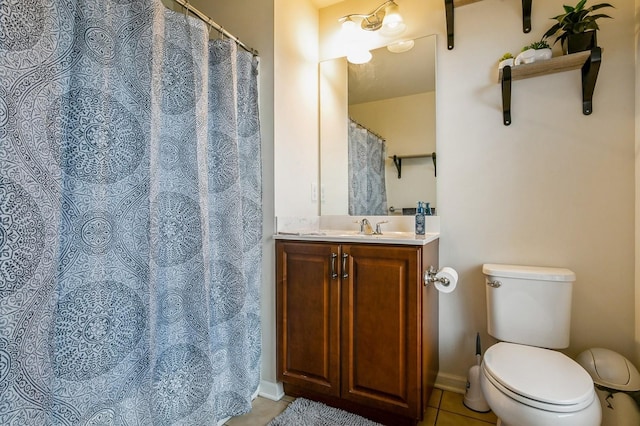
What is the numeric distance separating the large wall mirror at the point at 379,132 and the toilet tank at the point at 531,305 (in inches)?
24.1

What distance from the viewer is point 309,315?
1697mm

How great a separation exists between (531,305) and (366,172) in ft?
4.00

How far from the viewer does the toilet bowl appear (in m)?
1.06

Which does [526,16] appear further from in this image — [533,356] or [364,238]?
[533,356]

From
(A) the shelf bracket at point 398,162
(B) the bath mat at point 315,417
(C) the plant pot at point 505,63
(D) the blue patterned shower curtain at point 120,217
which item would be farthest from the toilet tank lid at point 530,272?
(D) the blue patterned shower curtain at point 120,217

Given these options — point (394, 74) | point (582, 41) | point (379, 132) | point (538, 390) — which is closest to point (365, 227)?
point (379, 132)

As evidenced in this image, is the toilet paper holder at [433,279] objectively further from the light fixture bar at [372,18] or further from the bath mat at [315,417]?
the light fixture bar at [372,18]

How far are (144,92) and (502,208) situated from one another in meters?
1.85

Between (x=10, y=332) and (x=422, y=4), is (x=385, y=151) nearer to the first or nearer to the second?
(x=422, y=4)

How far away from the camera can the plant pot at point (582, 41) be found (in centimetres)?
150

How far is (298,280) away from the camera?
1731mm

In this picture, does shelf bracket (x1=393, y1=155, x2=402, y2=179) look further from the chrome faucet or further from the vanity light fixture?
the vanity light fixture

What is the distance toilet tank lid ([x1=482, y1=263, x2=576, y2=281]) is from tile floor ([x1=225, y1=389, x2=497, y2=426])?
75 centimetres

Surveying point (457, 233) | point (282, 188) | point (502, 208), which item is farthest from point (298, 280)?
point (502, 208)
